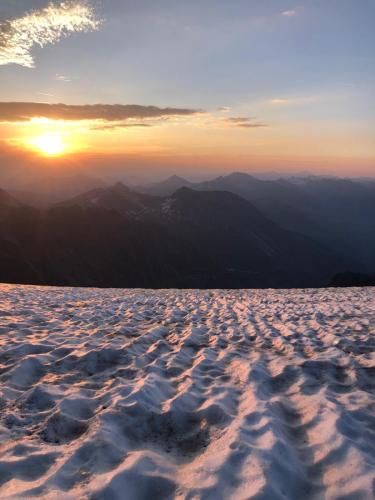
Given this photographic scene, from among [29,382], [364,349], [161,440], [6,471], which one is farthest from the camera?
[364,349]

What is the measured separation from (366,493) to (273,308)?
42.3 feet

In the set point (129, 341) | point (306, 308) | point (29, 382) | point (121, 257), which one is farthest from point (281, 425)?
point (121, 257)

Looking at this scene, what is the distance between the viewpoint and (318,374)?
7219 millimetres

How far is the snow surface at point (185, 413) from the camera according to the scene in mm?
3863

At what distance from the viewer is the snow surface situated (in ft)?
12.7

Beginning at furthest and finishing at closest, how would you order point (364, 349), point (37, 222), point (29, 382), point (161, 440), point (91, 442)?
point (37, 222), point (364, 349), point (29, 382), point (161, 440), point (91, 442)

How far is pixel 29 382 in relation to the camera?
6.71 meters

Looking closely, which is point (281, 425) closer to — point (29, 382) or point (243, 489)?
point (243, 489)

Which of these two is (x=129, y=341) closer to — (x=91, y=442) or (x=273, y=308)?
(x=91, y=442)

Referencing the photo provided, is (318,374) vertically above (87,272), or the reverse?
(318,374)

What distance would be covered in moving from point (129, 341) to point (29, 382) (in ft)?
10.2

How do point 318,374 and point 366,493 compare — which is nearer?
point 366,493

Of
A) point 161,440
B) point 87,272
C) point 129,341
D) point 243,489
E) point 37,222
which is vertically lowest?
point 87,272

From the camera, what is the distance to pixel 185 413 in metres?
5.59
